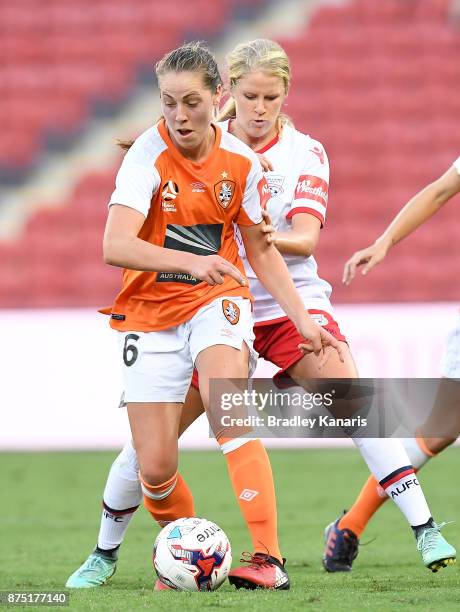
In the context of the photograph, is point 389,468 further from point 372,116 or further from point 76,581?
point 372,116

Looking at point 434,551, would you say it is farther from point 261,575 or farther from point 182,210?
point 182,210

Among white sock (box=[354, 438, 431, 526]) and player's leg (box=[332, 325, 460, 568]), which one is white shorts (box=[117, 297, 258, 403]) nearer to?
white sock (box=[354, 438, 431, 526])

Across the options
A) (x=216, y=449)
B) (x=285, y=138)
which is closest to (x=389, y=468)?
(x=285, y=138)

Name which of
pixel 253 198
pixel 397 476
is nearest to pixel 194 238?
pixel 253 198

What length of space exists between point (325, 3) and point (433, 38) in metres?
1.21

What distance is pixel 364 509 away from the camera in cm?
506

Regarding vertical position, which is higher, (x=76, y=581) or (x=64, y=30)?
(x=64, y=30)

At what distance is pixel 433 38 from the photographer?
1279 centimetres

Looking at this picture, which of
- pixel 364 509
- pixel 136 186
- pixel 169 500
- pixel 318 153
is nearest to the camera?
pixel 136 186

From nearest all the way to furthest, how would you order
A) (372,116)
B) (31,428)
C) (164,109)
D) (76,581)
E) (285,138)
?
(164,109) → (76,581) → (285,138) → (31,428) → (372,116)

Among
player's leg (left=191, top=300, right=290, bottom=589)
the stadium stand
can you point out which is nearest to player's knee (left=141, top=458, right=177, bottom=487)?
player's leg (left=191, top=300, right=290, bottom=589)

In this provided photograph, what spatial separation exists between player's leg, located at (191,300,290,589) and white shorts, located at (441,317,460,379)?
3.75 feet

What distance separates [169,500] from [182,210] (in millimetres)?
1060

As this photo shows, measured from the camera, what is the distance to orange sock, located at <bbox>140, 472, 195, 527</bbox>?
4289mm
